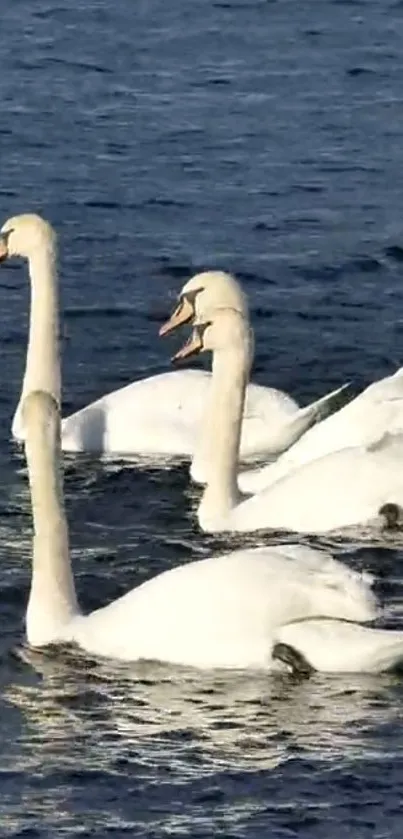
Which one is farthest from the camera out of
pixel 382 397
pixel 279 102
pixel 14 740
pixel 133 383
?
pixel 279 102

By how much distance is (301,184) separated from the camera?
22.8 meters

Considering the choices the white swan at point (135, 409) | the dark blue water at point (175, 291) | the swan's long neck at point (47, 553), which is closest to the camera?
the dark blue water at point (175, 291)

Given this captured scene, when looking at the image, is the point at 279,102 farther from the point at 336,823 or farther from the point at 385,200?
the point at 336,823

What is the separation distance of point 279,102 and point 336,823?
14.4 metres

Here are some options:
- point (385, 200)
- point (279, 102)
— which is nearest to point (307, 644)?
point (385, 200)

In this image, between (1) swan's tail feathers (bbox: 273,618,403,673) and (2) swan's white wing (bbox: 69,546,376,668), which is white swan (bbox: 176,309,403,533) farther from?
(1) swan's tail feathers (bbox: 273,618,403,673)

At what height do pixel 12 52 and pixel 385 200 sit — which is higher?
pixel 12 52

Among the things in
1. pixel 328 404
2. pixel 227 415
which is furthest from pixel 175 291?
pixel 227 415

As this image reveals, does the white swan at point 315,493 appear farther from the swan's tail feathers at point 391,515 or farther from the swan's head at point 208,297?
the swan's head at point 208,297

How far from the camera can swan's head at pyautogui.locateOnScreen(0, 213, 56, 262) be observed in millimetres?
17453

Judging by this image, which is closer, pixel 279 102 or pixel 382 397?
pixel 382 397

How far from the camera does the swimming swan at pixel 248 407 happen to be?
16375 mm

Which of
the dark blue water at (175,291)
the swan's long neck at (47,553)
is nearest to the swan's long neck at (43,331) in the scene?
the dark blue water at (175,291)

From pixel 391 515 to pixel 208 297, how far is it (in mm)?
1920
